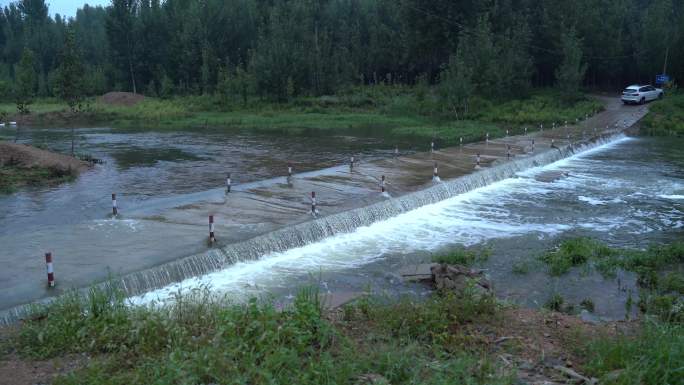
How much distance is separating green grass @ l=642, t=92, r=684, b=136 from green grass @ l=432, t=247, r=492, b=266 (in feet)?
98.2

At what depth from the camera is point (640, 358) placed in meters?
5.61

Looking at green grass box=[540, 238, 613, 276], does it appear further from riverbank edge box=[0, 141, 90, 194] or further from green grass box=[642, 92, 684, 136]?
green grass box=[642, 92, 684, 136]

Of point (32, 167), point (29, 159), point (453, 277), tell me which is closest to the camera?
point (453, 277)

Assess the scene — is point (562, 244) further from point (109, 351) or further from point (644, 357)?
point (109, 351)

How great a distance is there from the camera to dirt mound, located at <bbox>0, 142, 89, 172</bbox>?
2158 cm

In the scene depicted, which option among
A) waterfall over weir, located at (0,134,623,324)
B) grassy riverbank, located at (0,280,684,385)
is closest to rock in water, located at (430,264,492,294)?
grassy riverbank, located at (0,280,684,385)

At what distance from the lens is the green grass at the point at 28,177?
19267mm

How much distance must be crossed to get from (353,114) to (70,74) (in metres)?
26.6

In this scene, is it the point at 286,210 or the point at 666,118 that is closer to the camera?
the point at 286,210

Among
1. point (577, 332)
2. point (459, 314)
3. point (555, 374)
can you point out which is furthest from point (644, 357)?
point (459, 314)

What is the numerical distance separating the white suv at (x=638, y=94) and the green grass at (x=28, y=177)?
39.6 meters

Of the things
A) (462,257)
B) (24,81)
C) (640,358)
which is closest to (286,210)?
(462,257)

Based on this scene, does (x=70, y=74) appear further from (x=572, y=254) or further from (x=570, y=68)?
(x=570, y=68)

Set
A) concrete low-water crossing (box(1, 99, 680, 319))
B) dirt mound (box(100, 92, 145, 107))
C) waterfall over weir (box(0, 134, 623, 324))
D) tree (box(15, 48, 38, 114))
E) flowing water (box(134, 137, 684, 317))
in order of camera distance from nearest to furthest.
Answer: waterfall over weir (box(0, 134, 623, 324))
flowing water (box(134, 137, 684, 317))
concrete low-water crossing (box(1, 99, 680, 319))
tree (box(15, 48, 38, 114))
dirt mound (box(100, 92, 145, 107))
